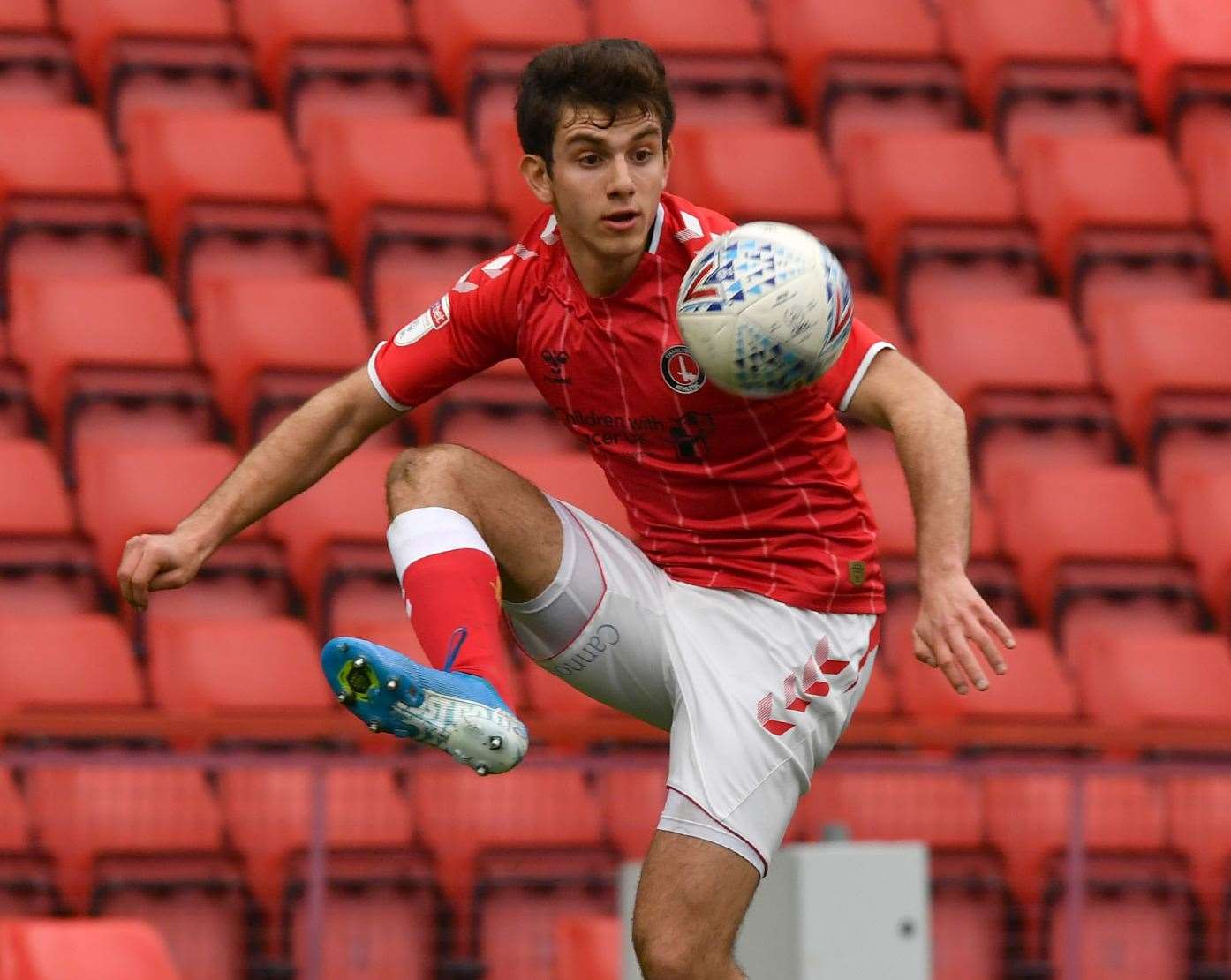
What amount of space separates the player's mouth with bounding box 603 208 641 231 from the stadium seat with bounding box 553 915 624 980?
8.66ft

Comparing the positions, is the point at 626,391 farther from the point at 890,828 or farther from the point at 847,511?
the point at 890,828

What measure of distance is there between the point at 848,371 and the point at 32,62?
20.6 ft

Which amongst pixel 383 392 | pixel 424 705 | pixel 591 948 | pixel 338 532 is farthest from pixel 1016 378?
pixel 424 705

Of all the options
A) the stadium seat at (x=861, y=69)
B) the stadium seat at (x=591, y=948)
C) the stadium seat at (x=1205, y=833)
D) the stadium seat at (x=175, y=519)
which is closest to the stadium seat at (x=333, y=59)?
the stadium seat at (x=861, y=69)

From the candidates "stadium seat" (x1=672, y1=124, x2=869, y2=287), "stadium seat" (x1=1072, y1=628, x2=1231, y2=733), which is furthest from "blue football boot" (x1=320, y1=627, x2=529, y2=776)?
"stadium seat" (x1=672, y1=124, x2=869, y2=287)

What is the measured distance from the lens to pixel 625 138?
14.5ft

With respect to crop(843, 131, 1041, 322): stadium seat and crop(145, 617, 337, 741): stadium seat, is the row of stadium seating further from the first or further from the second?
crop(843, 131, 1041, 322): stadium seat

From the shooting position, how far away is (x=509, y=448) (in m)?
8.70

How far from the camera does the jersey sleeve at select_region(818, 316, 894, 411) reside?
176 inches

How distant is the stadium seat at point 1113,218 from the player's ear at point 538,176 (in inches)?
228

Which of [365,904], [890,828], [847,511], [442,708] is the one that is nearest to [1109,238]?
[890,828]

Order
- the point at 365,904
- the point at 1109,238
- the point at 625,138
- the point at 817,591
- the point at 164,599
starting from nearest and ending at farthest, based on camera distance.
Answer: the point at 625,138 < the point at 817,591 < the point at 365,904 < the point at 164,599 < the point at 1109,238

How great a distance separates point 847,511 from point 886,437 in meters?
4.51

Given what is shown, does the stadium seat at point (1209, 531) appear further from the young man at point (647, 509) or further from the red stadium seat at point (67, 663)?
the young man at point (647, 509)
